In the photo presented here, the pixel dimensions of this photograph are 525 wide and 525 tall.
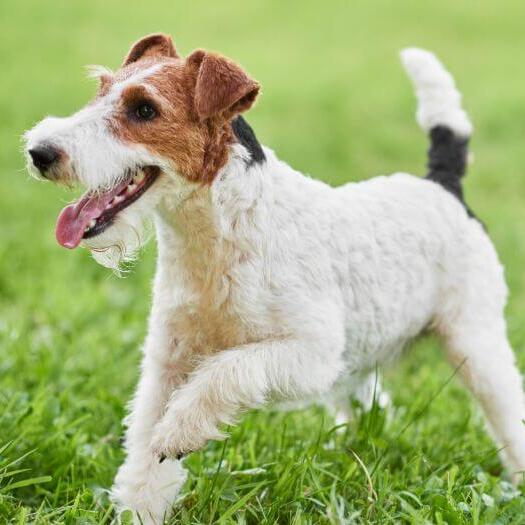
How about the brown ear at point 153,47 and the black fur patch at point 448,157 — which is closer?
the brown ear at point 153,47

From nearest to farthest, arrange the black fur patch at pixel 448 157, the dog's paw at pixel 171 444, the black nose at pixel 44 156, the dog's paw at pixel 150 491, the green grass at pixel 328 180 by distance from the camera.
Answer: the black nose at pixel 44 156 → the dog's paw at pixel 171 444 → the dog's paw at pixel 150 491 → the green grass at pixel 328 180 → the black fur patch at pixel 448 157

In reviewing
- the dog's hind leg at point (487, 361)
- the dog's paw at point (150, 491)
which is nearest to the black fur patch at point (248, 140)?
the dog's paw at point (150, 491)

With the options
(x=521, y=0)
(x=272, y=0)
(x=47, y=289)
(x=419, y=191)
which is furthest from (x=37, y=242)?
(x=521, y=0)

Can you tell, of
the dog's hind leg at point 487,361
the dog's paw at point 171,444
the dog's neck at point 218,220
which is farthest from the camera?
the dog's hind leg at point 487,361

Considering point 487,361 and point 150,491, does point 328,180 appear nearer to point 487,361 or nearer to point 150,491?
point 487,361

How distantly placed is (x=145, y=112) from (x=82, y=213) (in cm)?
45

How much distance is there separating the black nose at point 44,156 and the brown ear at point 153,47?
81 cm

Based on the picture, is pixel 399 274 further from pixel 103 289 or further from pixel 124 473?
pixel 103 289

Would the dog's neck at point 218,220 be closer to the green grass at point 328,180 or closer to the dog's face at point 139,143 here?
the dog's face at point 139,143

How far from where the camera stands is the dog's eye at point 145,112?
3.43m

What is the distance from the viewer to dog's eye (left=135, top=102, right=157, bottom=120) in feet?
11.3

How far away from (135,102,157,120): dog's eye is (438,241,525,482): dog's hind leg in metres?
1.90

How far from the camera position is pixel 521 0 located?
19.1 metres

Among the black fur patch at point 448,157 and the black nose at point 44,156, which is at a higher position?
the black nose at point 44,156
